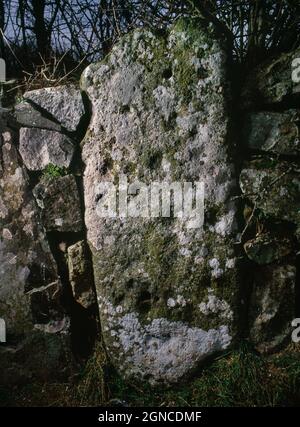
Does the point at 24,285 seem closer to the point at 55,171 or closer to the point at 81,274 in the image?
the point at 81,274

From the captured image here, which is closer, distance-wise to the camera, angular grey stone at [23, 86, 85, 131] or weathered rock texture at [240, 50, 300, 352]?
weathered rock texture at [240, 50, 300, 352]

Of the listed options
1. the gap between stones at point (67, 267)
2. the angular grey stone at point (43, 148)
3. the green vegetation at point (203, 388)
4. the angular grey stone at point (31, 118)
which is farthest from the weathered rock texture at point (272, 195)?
the angular grey stone at point (31, 118)

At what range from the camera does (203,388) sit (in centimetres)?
257

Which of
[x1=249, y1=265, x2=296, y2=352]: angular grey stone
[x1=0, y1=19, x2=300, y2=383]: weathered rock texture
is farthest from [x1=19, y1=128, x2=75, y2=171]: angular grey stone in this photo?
[x1=249, y1=265, x2=296, y2=352]: angular grey stone

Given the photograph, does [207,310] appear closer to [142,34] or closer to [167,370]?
[167,370]

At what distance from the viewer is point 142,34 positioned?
8.82 ft

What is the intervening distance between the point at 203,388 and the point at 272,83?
1.96 metres

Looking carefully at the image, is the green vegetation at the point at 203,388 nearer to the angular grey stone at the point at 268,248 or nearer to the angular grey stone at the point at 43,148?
the angular grey stone at the point at 268,248

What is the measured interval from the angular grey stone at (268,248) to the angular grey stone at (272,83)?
86 centimetres

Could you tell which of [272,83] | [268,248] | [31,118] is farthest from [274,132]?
[31,118]

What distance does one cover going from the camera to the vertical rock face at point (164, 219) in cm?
261

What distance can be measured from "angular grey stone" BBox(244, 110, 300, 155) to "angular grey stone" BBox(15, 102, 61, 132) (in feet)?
4.22

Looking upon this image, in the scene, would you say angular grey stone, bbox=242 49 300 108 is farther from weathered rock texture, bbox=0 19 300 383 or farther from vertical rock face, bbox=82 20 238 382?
vertical rock face, bbox=82 20 238 382

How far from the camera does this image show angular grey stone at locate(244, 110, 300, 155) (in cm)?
257
